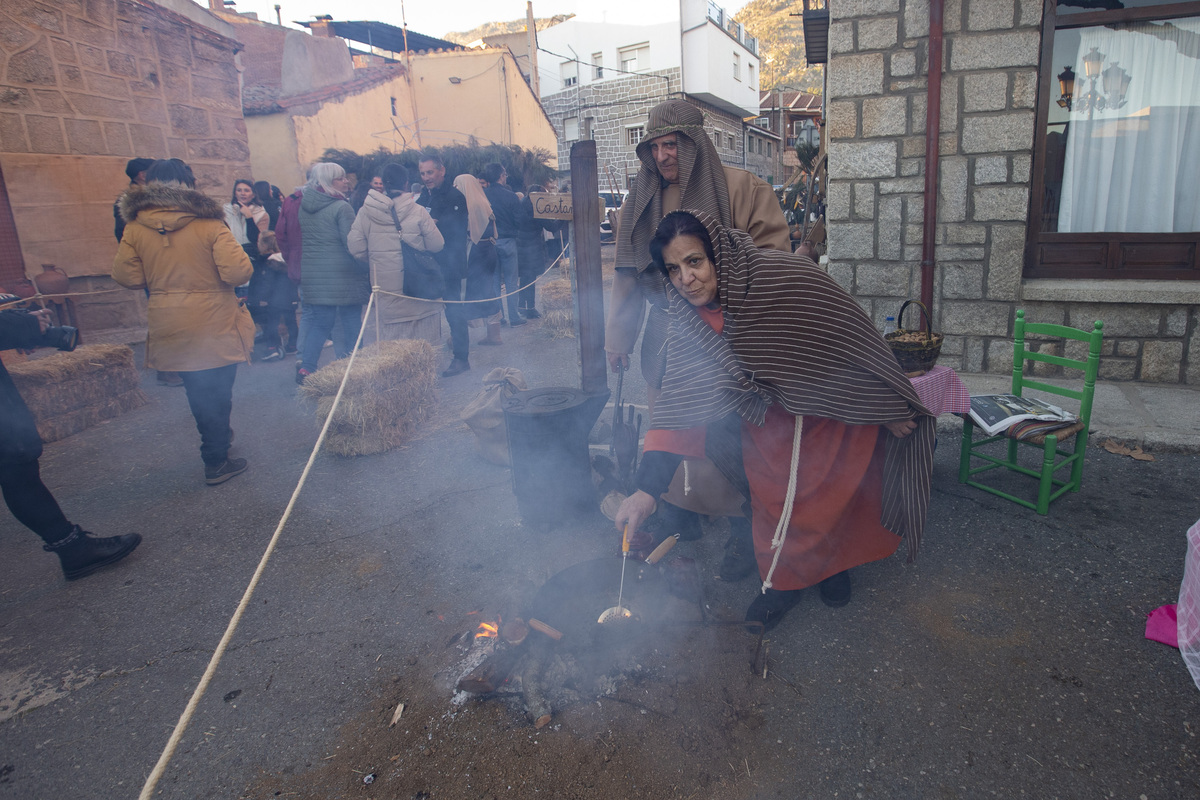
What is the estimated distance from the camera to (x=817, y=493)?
2529 millimetres

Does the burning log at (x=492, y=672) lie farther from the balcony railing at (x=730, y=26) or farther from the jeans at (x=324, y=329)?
the balcony railing at (x=730, y=26)

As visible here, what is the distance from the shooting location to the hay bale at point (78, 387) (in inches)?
207

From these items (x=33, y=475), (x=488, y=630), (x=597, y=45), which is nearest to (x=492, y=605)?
(x=488, y=630)

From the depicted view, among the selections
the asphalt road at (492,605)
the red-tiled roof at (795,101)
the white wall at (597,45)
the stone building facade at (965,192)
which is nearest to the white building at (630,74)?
the white wall at (597,45)

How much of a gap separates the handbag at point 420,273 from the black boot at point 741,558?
4.57m

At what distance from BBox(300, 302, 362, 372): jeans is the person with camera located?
2706 millimetres

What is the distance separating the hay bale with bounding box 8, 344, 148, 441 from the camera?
5262mm

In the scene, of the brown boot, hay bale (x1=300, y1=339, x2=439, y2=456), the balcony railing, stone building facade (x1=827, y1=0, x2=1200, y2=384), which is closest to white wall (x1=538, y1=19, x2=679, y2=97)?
the balcony railing

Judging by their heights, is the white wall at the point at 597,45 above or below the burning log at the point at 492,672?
above

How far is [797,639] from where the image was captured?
262 centimetres

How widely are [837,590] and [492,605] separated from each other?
5.10 feet

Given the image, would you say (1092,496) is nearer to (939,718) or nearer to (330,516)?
(939,718)

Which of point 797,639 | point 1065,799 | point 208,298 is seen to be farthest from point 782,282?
point 208,298

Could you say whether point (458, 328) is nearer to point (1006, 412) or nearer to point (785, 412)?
point (785, 412)
